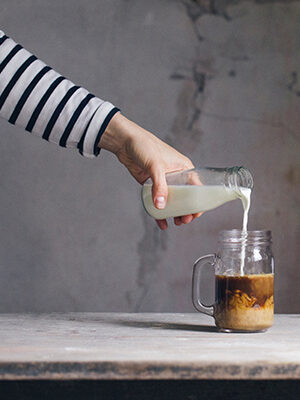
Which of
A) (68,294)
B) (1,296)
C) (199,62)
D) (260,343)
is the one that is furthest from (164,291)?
(260,343)

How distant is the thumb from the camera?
109 centimetres

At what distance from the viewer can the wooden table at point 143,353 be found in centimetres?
77

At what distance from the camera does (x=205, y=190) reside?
1.10m

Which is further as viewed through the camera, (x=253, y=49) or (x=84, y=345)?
(x=253, y=49)

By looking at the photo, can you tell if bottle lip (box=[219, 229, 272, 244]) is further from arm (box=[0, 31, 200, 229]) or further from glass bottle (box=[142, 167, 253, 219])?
arm (box=[0, 31, 200, 229])

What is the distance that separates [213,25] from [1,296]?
4.60 ft

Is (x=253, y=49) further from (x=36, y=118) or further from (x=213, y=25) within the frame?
(x=36, y=118)

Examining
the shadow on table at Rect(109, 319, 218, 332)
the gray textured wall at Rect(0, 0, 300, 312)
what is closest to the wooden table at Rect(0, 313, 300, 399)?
the shadow on table at Rect(109, 319, 218, 332)

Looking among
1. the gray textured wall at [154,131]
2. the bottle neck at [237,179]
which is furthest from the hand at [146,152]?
the gray textured wall at [154,131]

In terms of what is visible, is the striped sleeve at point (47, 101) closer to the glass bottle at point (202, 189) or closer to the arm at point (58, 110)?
the arm at point (58, 110)

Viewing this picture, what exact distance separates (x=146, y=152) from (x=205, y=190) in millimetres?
179

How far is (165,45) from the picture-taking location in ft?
7.79

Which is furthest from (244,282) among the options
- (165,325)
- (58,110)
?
(58,110)

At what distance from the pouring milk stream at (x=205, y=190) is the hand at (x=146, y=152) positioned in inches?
1.1
